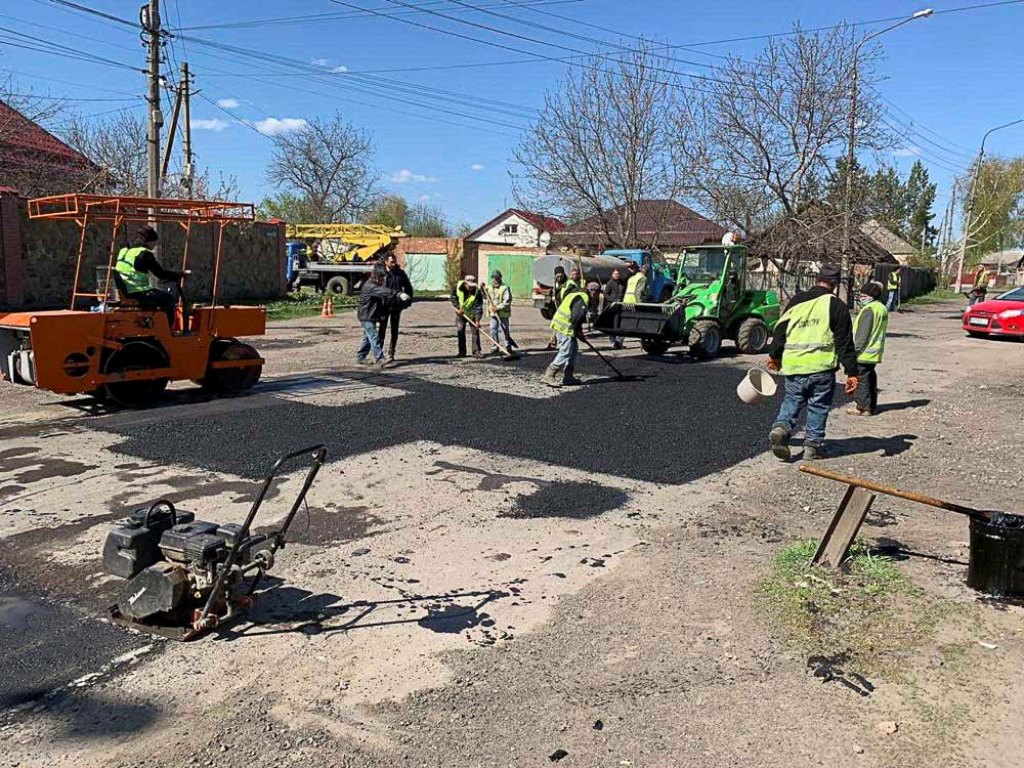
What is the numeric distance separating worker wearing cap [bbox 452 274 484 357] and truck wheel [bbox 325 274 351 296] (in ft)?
53.8

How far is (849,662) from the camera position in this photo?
12.0 ft

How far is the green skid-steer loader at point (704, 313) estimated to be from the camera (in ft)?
48.0

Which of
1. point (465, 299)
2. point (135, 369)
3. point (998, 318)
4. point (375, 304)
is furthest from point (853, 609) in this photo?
point (998, 318)

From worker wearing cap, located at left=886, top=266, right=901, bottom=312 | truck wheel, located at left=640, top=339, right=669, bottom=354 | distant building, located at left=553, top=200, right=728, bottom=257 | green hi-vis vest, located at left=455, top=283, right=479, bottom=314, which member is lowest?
truck wheel, located at left=640, top=339, right=669, bottom=354

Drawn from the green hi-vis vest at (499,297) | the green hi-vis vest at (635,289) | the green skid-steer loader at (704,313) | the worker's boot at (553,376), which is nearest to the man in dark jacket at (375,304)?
the green hi-vis vest at (499,297)

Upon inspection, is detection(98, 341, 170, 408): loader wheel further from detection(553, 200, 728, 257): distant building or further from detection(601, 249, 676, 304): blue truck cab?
detection(553, 200, 728, 257): distant building

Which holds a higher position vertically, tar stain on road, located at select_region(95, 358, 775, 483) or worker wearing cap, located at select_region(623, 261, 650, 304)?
Result: worker wearing cap, located at select_region(623, 261, 650, 304)

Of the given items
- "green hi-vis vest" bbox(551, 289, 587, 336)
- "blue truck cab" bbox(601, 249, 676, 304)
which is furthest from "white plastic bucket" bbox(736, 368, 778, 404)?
"blue truck cab" bbox(601, 249, 676, 304)

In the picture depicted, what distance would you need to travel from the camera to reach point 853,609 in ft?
13.8

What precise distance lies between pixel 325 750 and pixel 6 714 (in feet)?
4.24

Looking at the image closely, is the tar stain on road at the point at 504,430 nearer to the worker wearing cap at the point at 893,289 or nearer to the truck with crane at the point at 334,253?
the truck with crane at the point at 334,253

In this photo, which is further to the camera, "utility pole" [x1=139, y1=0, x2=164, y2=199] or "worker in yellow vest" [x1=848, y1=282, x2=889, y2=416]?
"utility pole" [x1=139, y1=0, x2=164, y2=199]

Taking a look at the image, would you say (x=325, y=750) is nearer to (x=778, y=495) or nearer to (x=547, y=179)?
(x=778, y=495)

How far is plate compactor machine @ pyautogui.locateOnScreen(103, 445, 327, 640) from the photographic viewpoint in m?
3.71
